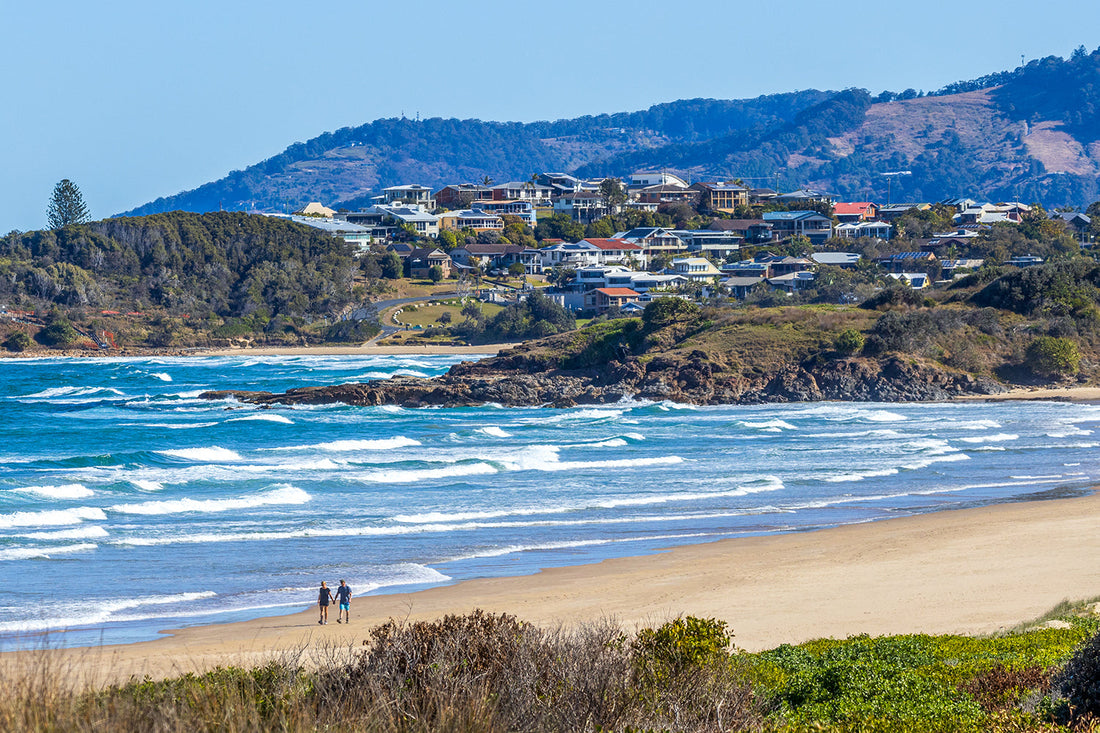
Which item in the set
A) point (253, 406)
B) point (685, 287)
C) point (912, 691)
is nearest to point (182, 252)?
point (685, 287)

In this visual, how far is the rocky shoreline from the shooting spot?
4819 centimetres

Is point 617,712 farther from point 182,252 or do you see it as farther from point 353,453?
point 182,252

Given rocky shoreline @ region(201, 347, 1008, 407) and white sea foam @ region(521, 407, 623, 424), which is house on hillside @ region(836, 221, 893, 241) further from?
white sea foam @ region(521, 407, 623, 424)

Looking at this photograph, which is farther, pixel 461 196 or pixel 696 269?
pixel 461 196

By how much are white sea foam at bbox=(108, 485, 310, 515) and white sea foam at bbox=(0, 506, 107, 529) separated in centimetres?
60

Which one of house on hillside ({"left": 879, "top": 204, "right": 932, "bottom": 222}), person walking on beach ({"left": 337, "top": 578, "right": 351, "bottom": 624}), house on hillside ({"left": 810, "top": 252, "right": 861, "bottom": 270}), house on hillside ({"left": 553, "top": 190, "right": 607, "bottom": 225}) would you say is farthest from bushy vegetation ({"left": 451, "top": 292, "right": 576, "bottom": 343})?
person walking on beach ({"left": 337, "top": 578, "right": 351, "bottom": 624})

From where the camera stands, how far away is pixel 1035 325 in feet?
173

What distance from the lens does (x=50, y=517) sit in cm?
2297

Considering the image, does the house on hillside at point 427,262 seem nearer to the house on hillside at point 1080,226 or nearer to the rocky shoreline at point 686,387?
the rocky shoreline at point 686,387

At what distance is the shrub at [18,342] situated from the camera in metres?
85.8

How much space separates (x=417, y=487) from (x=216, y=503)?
15.7 feet

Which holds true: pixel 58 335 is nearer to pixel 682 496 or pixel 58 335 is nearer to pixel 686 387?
pixel 686 387

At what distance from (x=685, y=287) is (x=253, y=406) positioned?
4679 centimetres

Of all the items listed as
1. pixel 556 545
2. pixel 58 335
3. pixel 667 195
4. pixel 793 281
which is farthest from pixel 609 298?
pixel 556 545
